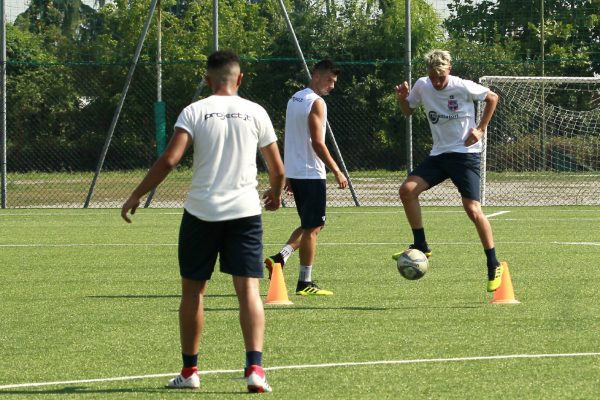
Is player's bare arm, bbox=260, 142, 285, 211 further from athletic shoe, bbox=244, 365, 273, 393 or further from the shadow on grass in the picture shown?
the shadow on grass

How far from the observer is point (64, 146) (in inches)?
1199

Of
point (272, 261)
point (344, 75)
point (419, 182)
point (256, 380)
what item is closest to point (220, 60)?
point (256, 380)

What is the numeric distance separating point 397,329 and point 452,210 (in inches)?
545

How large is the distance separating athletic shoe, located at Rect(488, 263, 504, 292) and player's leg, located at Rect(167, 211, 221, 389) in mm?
3881

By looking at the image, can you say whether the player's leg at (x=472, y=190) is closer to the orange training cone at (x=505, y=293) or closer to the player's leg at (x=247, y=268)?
the orange training cone at (x=505, y=293)

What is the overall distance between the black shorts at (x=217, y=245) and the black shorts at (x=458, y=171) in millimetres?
4299

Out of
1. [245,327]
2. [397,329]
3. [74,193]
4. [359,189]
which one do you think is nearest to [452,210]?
[359,189]

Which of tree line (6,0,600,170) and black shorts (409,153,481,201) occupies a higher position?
tree line (6,0,600,170)

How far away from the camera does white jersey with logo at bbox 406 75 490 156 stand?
35.8 ft

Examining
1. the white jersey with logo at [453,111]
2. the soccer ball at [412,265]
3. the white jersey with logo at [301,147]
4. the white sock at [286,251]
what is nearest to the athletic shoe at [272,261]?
the white sock at [286,251]

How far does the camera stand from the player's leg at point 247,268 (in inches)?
265

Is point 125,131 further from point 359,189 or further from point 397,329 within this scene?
A: point 397,329

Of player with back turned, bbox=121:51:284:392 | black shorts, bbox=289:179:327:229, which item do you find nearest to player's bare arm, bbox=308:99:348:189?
black shorts, bbox=289:179:327:229

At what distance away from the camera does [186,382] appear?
670 cm
